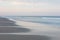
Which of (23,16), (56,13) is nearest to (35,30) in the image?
(23,16)

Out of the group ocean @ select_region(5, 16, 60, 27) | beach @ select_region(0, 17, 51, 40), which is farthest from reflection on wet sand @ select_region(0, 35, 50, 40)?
ocean @ select_region(5, 16, 60, 27)

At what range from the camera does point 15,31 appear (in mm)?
1712

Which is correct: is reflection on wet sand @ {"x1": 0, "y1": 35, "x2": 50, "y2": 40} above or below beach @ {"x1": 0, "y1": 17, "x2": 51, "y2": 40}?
below

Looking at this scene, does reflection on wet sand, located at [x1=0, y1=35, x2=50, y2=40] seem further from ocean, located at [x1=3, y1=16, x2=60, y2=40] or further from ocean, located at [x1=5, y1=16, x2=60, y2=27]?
ocean, located at [x1=5, y1=16, x2=60, y2=27]

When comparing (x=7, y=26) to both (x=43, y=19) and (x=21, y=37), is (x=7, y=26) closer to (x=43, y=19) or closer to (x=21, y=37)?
(x=21, y=37)

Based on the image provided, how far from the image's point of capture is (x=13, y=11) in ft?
5.45

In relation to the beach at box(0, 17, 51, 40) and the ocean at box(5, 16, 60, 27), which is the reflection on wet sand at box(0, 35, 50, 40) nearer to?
the beach at box(0, 17, 51, 40)

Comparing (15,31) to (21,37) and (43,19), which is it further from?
(43,19)

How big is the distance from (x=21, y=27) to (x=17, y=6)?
28 cm

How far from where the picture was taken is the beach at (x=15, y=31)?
5.56ft

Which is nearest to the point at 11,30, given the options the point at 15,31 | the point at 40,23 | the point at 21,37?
the point at 15,31

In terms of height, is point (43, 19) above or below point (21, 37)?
above

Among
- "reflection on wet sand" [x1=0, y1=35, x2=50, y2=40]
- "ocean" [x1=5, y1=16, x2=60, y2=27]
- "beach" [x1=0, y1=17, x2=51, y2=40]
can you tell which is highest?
"ocean" [x1=5, y1=16, x2=60, y2=27]

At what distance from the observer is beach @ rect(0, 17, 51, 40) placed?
170 cm
